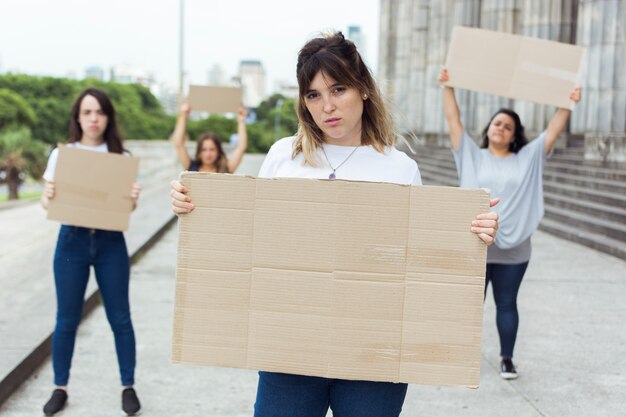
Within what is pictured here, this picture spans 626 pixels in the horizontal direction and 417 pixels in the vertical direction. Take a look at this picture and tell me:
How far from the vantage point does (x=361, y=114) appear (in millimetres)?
2762

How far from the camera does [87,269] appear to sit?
15.7 feet

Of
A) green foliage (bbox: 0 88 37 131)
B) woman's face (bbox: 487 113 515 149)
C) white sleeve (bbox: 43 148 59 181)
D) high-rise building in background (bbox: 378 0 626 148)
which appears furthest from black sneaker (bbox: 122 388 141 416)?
green foliage (bbox: 0 88 37 131)

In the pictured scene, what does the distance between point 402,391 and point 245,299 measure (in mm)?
564

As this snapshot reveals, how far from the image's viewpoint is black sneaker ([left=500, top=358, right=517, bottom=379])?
546cm

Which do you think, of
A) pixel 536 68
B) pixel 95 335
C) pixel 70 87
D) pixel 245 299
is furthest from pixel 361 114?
pixel 70 87

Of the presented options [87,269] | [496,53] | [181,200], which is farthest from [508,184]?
[181,200]

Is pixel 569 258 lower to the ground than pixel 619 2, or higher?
lower

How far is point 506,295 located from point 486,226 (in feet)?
10.2

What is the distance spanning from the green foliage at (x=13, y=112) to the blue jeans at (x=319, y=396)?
93156 millimetres

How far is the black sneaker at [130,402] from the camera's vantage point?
4.87 m

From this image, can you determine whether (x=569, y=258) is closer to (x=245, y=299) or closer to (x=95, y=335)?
(x=95, y=335)

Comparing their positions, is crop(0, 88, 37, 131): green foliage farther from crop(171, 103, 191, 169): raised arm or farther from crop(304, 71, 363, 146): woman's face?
crop(304, 71, 363, 146): woman's face

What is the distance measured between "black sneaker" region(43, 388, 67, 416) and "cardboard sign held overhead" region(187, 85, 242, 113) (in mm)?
3490

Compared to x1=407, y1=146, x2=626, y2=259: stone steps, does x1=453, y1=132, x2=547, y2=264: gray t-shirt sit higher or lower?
higher
